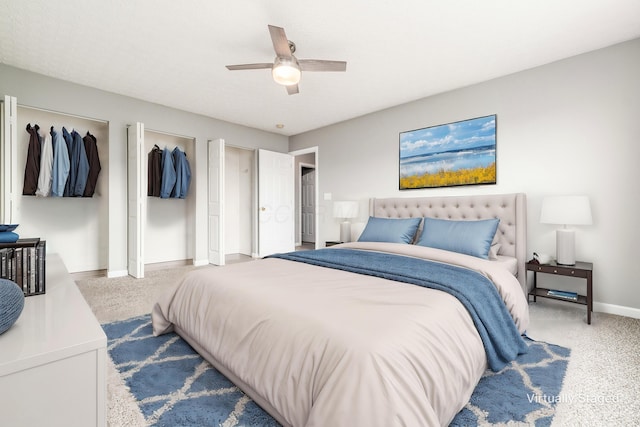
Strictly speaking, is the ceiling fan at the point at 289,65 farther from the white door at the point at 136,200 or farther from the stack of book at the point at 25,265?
the white door at the point at 136,200

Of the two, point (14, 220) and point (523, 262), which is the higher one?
point (14, 220)

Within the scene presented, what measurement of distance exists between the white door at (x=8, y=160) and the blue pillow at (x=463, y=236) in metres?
4.19

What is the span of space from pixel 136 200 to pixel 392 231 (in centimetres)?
320

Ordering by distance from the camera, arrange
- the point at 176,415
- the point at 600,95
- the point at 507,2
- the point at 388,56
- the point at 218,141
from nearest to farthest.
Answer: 1. the point at 176,415
2. the point at 507,2
3. the point at 600,95
4. the point at 388,56
5. the point at 218,141

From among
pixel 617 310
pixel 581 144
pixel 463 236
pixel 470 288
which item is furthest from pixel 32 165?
pixel 617 310

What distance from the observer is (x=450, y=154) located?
3.62m

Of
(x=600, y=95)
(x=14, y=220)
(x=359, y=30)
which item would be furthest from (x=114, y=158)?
(x=600, y=95)

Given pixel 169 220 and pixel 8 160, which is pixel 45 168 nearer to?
pixel 8 160

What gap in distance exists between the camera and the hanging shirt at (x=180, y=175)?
4.54 meters

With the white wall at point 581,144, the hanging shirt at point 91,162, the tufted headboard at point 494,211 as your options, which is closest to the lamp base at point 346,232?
the tufted headboard at point 494,211

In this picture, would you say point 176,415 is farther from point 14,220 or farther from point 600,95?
point 600,95

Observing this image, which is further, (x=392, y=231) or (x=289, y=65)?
(x=392, y=231)

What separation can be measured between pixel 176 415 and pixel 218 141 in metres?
4.01

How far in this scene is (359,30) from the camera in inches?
98.1
